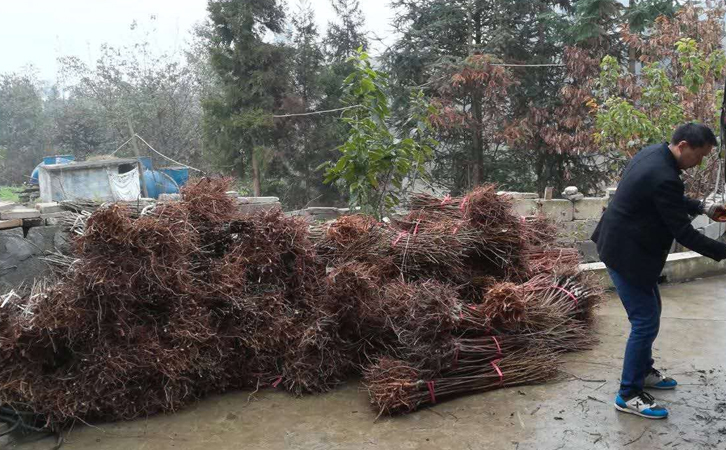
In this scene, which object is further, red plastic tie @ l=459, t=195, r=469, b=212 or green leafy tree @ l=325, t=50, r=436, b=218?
green leafy tree @ l=325, t=50, r=436, b=218

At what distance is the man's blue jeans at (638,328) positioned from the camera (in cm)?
335

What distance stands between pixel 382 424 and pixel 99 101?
2155 centimetres

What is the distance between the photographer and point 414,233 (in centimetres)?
478

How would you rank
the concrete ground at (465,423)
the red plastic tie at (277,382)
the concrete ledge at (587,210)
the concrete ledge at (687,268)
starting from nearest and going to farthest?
1. the concrete ground at (465,423)
2. the red plastic tie at (277,382)
3. the concrete ledge at (687,268)
4. the concrete ledge at (587,210)

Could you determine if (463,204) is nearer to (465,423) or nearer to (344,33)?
(465,423)

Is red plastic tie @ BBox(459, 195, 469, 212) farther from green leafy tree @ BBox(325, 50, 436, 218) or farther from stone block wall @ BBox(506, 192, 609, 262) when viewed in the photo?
stone block wall @ BBox(506, 192, 609, 262)

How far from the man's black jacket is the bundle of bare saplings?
963 millimetres

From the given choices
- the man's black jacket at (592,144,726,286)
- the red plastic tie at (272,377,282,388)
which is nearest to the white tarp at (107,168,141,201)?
the red plastic tie at (272,377,282,388)

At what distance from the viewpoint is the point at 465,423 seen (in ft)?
11.4

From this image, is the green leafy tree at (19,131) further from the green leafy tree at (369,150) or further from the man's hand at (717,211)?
the man's hand at (717,211)

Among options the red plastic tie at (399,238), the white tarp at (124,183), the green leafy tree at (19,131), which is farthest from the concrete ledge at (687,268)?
the green leafy tree at (19,131)

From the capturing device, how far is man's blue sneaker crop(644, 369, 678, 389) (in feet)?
12.3

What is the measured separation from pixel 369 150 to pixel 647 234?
3.19 m

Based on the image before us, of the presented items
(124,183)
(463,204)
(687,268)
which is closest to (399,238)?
(463,204)
